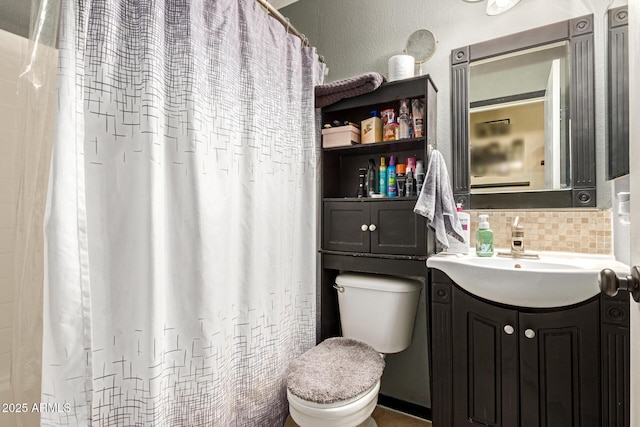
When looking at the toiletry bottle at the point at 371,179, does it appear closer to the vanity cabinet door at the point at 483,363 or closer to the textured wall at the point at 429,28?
the textured wall at the point at 429,28

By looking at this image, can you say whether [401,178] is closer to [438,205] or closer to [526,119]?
[438,205]

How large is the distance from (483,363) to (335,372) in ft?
1.89

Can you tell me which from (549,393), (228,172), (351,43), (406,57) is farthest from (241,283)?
(351,43)

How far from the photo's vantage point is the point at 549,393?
43.0 inches

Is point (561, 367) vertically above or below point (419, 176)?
below

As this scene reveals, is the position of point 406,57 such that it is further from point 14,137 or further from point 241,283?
point 14,137

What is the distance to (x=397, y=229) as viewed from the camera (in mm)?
1528

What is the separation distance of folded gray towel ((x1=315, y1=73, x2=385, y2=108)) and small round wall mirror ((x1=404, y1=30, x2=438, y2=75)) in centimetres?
30

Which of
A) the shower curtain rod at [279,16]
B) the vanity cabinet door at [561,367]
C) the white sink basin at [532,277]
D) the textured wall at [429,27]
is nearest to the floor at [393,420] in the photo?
the vanity cabinet door at [561,367]

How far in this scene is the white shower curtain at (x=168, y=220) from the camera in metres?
0.83

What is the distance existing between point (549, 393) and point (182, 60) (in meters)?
1.73

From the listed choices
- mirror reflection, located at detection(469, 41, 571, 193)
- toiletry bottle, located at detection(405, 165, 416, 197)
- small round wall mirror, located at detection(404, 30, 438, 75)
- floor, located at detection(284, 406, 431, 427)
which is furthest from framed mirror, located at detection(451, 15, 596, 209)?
floor, located at detection(284, 406, 431, 427)

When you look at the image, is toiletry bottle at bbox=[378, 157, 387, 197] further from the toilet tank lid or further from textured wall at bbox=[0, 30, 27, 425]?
textured wall at bbox=[0, 30, 27, 425]

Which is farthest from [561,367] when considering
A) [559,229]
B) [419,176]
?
[419,176]
